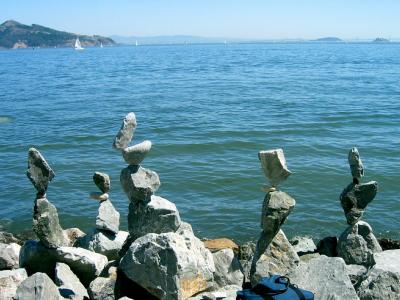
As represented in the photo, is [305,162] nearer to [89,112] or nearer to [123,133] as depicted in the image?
[123,133]

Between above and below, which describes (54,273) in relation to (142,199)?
below

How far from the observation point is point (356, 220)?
1062 centimetres

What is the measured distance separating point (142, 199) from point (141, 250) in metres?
1.46

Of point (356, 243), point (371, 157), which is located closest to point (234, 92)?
point (371, 157)

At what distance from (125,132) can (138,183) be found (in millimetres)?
903

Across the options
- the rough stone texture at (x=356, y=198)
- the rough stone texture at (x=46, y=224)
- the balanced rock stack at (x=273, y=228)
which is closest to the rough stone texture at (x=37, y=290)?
the rough stone texture at (x=46, y=224)

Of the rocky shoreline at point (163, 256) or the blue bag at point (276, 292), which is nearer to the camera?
the blue bag at point (276, 292)

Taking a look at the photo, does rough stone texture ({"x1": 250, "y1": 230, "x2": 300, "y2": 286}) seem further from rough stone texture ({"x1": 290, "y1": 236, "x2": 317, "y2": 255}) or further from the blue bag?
the blue bag

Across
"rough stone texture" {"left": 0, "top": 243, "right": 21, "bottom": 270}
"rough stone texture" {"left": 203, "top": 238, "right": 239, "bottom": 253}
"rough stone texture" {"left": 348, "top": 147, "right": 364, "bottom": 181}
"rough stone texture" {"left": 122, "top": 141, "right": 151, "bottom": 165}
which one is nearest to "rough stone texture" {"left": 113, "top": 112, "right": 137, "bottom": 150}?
"rough stone texture" {"left": 122, "top": 141, "right": 151, "bottom": 165}

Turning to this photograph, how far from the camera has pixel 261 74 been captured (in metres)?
63.1

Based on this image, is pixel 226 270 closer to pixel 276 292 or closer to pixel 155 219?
pixel 155 219

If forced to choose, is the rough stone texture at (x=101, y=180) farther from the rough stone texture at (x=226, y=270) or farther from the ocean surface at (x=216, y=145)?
the ocean surface at (x=216, y=145)

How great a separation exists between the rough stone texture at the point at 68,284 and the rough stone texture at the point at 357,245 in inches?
197

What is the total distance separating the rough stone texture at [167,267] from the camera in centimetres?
783
